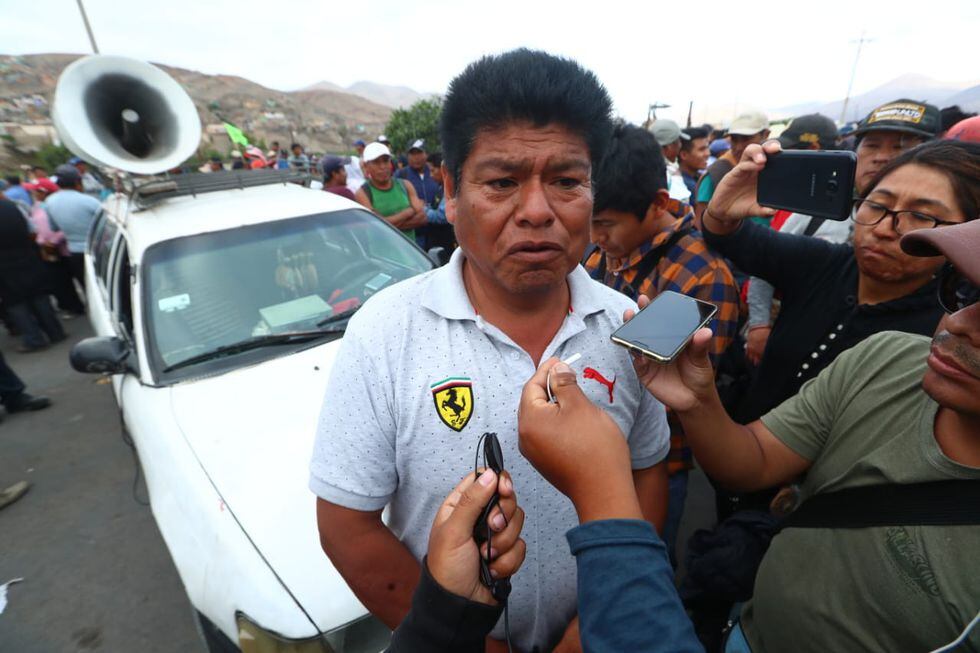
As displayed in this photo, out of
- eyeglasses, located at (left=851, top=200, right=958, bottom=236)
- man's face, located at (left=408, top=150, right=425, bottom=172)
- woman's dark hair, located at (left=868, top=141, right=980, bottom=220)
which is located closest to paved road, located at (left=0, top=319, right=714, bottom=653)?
eyeglasses, located at (left=851, top=200, right=958, bottom=236)

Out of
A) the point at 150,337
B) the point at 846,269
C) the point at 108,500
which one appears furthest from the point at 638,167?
the point at 108,500

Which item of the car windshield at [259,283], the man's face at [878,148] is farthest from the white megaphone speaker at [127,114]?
the man's face at [878,148]

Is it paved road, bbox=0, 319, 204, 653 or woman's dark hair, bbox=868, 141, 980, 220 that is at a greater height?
woman's dark hair, bbox=868, 141, 980, 220

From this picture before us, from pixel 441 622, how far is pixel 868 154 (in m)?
Result: 3.10

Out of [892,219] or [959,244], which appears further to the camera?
[892,219]

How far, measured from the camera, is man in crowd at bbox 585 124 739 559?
6.14 ft

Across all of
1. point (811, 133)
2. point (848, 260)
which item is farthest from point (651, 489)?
point (811, 133)

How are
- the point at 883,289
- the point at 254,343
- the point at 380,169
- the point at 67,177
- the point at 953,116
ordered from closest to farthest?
1. the point at 883,289
2. the point at 254,343
3. the point at 953,116
4. the point at 380,169
5. the point at 67,177

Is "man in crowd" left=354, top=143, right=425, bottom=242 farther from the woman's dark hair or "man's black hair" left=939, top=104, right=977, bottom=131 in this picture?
"man's black hair" left=939, top=104, right=977, bottom=131

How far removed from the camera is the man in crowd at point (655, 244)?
1872 millimetres

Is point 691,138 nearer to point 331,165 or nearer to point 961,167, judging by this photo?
point 331,165

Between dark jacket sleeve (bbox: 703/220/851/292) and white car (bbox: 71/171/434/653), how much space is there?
182 centimetres

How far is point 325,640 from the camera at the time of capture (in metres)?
1.38

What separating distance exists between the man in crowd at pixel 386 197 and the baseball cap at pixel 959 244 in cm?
452
